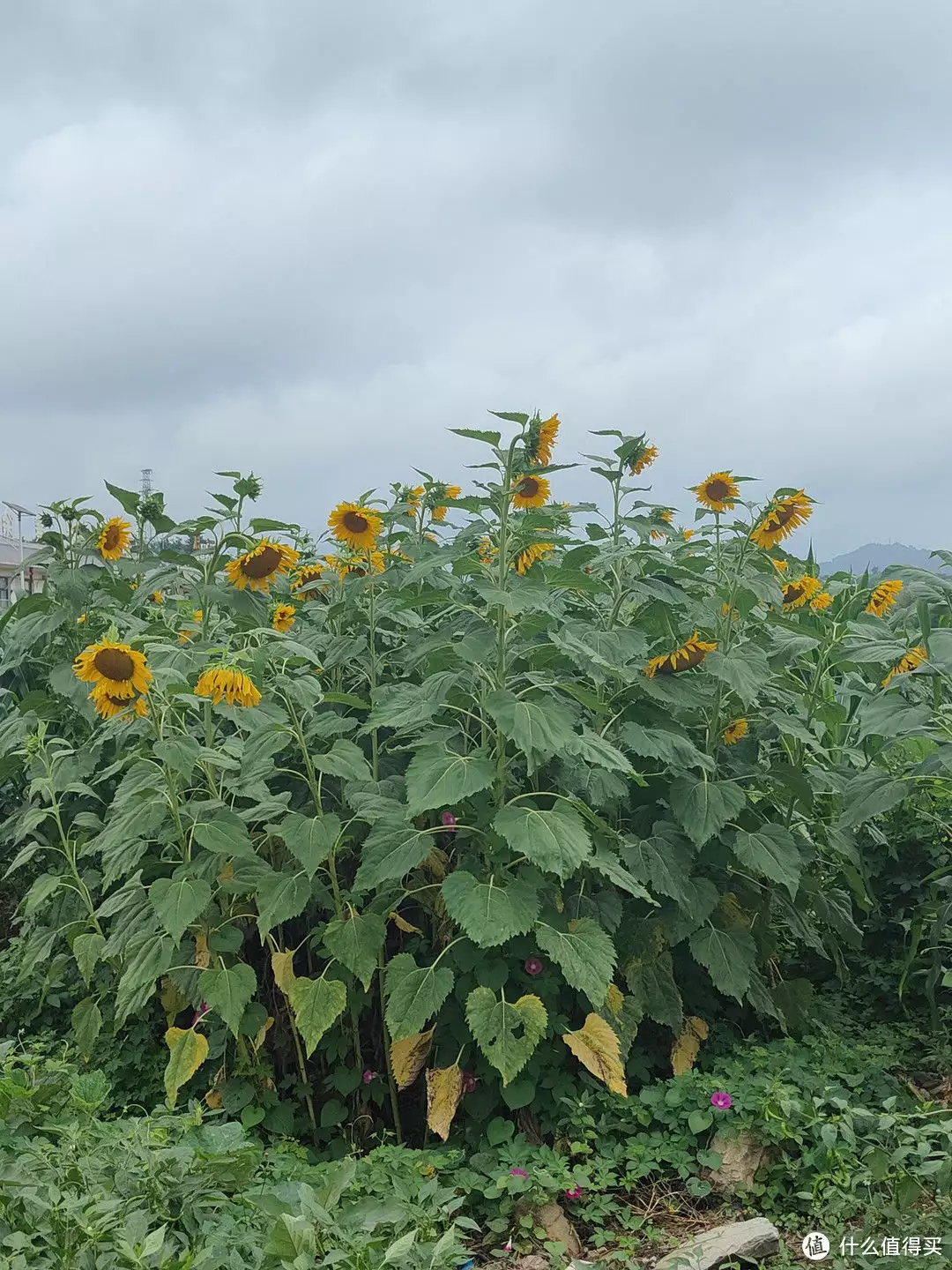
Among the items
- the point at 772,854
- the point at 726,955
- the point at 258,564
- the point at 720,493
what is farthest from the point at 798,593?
the point at 258,564

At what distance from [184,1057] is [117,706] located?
928 mm

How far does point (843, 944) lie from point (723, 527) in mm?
1562

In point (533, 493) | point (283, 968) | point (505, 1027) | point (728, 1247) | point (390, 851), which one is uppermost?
point (533, 493)

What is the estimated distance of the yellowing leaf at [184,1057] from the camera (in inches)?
116

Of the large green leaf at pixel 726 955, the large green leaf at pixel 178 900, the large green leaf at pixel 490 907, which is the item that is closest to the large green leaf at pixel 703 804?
the large green leaf at pixel 726 955

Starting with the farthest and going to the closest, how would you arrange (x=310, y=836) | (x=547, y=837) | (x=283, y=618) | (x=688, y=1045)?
(x=283, y=618) → (x=688, y=1045) → (x=310, y=836) → (x=547, y=837)

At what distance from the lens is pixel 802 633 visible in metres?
3.51

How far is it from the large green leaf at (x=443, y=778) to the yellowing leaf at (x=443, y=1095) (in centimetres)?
73

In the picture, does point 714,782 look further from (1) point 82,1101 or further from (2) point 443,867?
(1) point 82,1101

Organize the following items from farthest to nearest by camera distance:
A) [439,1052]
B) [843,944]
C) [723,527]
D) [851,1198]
A: [843,944] → [723,527] → [439,1052] → [851,1198]

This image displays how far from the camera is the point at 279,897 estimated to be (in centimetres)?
286

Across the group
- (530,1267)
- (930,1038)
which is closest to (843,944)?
(930,1038)

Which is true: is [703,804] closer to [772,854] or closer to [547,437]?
[772,854]

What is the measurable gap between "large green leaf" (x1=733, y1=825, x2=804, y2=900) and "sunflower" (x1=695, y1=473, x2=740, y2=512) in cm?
103
